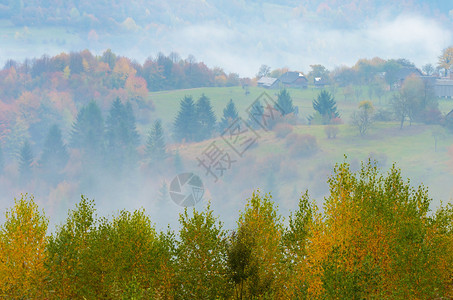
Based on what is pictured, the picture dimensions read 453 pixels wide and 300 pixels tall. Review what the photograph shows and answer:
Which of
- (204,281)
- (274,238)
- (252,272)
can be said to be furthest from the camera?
(274,238)

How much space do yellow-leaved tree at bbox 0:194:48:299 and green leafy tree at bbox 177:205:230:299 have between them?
12.8 meters

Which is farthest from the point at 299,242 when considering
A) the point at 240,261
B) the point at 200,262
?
the point at 240,261

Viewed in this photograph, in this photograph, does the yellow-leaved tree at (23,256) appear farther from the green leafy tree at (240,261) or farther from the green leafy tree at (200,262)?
the green leafy tree at (240,261)

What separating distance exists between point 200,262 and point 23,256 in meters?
18.0

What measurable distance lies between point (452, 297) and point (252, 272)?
1806 cm

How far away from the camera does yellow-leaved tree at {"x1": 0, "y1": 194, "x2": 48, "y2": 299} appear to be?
157 feet

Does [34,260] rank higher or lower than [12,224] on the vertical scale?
lower

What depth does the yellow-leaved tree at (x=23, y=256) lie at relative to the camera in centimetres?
4775

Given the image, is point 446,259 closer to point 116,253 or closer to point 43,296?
point 116,253

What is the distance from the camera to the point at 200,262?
46062 mm

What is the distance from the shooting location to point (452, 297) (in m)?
45.2

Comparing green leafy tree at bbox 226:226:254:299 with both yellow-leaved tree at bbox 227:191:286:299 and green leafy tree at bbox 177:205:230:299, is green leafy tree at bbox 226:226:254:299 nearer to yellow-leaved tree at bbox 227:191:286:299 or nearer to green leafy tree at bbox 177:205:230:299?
yellow-leaved tree at bbox 227:191:286:299

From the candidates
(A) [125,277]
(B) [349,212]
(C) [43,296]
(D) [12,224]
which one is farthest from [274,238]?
(D) [12,224]

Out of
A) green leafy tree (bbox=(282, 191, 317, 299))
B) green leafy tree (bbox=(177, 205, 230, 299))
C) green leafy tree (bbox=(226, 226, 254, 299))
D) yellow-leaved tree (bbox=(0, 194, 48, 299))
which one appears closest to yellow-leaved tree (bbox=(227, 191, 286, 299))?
green leafy tree (bbox=(226, 226, 254, 299))
